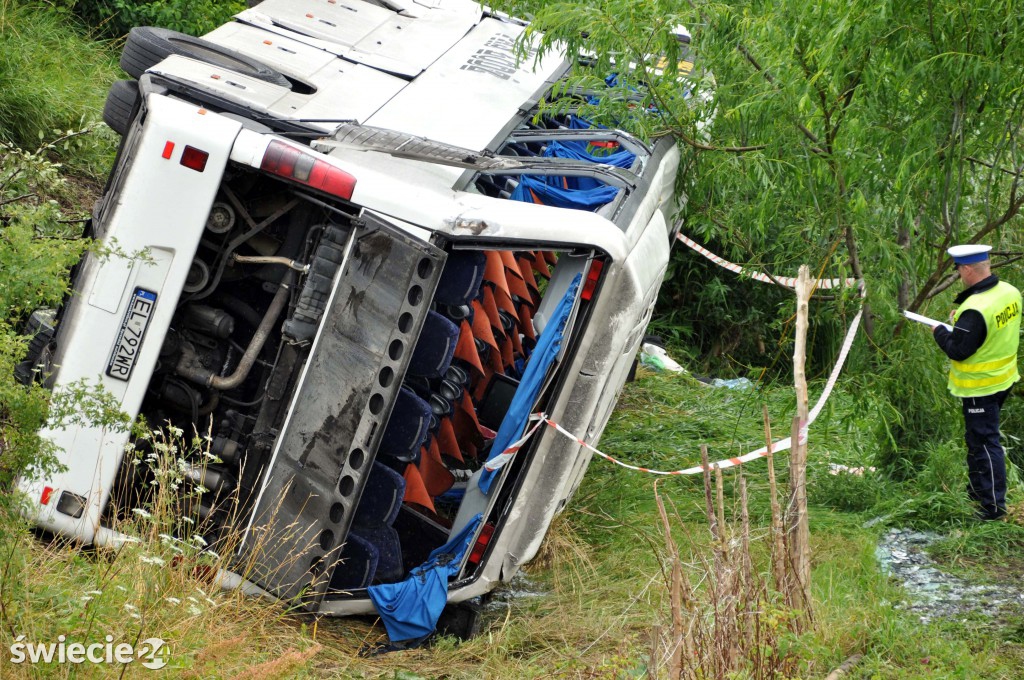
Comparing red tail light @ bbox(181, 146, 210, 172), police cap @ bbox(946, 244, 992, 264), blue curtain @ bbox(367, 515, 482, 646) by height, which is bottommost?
blue curtain @ bbox(367, 515, 482, 646)

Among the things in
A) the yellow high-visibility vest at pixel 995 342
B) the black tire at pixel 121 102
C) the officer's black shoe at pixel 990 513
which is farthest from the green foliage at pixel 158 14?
the officer's black shoe at pixel 990 513

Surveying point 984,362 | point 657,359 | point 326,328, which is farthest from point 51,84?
point 984,362

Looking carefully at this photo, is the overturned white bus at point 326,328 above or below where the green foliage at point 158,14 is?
below

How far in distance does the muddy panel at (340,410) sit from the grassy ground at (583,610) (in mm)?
232

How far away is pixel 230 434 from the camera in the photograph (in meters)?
4.95

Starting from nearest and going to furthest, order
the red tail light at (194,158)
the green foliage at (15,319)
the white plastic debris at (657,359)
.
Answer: the green foliage at (15,319)
the red tail light at (194,158)
the white plastic debris at (657,359)

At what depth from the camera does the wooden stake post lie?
3846 mm

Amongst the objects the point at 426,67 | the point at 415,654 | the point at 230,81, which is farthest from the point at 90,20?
the point at 415,654

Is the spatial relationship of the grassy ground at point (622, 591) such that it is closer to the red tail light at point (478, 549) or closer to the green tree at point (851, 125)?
the red tail light at point (478, 549)

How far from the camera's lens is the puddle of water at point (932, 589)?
502 cm

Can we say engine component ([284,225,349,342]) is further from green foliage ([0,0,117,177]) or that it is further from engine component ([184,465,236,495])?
green foliage ([0,0,117,177])

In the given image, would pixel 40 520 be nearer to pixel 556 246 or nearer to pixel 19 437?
pixel 19 437

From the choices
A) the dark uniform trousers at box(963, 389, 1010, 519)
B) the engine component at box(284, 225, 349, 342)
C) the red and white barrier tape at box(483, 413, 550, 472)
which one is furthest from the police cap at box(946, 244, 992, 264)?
the engine component at box(284, 225, 349, 342)

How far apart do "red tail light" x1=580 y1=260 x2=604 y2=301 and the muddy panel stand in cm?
73
